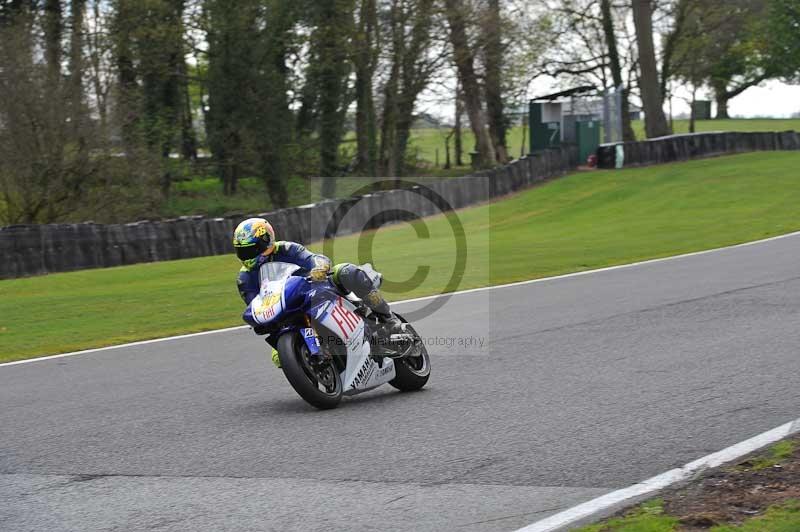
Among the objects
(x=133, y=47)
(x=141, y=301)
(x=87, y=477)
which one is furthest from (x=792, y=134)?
(x=87, y=477)

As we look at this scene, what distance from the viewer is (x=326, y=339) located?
7770mm

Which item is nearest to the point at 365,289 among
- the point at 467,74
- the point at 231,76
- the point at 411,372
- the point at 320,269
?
the point at 320,269

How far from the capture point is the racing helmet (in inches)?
302

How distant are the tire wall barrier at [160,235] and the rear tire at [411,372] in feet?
45.2

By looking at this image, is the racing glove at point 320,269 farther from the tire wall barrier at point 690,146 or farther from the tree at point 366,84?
the tire wall barrier at point 690,146

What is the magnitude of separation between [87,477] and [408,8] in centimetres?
3039

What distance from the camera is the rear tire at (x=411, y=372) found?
8391 mm

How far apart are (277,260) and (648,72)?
37096 mm

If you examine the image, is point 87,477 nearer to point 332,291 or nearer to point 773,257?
point 332,291

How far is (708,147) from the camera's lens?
39688mm

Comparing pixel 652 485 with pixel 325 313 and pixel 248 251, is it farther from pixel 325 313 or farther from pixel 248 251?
pixel 248 251

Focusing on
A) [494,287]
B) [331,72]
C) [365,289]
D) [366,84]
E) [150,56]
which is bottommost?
[494,287]

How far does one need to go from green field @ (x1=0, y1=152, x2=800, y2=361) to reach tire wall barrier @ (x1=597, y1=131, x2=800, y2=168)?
0.79 m

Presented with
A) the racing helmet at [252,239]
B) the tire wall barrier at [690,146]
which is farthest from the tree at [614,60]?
the racing helmet at [252,239]
